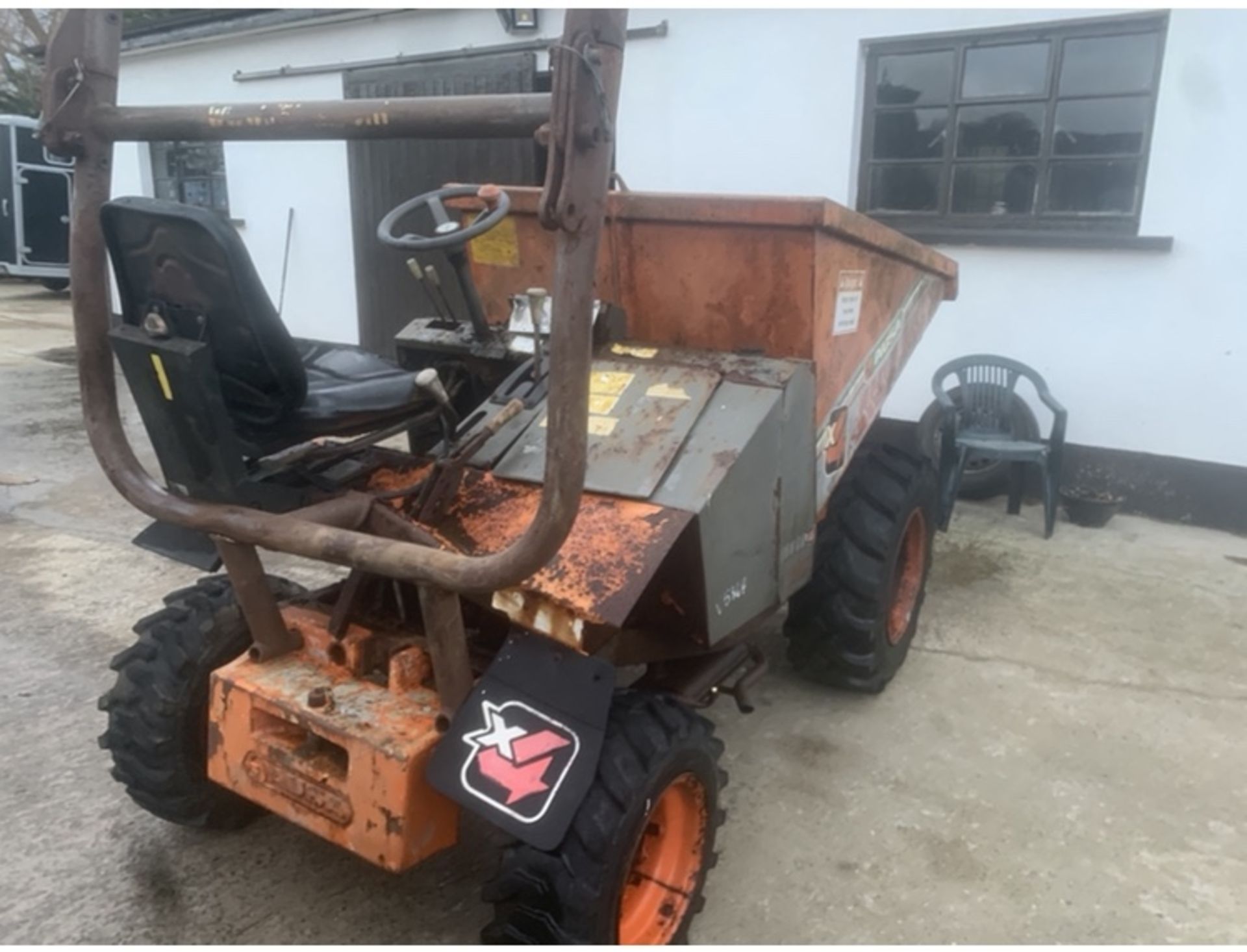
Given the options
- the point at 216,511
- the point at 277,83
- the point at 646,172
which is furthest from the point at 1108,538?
the point at 277,83

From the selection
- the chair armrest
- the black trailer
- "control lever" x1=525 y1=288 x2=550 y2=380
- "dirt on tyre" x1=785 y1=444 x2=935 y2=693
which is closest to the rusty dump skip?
"control lever" x1=525 y1=288 x2=550 y2=380

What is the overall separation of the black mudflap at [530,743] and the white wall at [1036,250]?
4.14 m

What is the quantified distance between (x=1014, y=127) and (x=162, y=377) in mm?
4727

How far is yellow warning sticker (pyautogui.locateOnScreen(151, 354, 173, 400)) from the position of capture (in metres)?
1.84

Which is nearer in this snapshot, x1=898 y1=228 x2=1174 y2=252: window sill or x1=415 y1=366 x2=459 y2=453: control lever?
x1=415 y1=366 x2=459 y2=453: control lever

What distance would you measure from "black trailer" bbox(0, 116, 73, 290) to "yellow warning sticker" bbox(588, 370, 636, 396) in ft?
38.0

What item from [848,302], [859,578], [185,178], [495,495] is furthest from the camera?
[185,178]

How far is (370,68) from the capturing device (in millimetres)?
7500

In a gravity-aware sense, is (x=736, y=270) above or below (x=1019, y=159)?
below

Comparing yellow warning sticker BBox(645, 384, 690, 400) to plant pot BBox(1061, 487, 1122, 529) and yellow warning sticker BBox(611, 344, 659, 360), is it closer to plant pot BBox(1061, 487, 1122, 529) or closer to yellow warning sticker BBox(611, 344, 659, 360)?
yellow warning sticker BBox(611, 344, 659, 360)

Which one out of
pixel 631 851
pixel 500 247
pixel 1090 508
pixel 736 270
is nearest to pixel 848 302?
pixel 736 270

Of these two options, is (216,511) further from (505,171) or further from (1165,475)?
(505,171)

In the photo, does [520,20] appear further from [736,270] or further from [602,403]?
[602,403]

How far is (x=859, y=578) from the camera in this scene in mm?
3057
